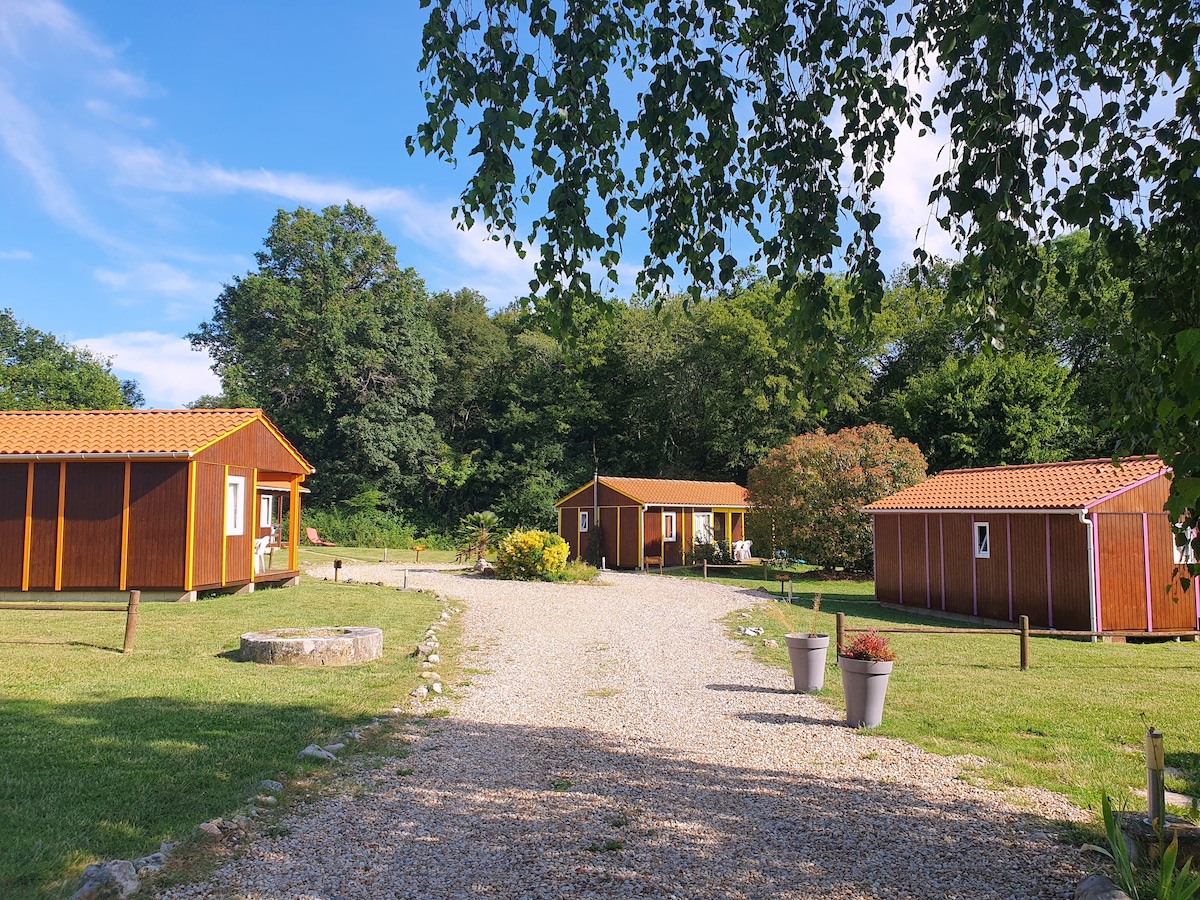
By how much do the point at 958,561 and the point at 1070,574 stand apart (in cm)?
280

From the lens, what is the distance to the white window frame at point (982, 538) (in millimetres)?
17547

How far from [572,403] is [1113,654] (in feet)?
120

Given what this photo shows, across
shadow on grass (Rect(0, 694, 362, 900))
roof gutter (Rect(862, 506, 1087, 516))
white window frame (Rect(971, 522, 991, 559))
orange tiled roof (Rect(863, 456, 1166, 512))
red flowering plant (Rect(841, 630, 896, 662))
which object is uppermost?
orange tiled roof (Rect(863, 456, 1166, 512))

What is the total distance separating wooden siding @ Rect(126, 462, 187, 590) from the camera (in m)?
16.2

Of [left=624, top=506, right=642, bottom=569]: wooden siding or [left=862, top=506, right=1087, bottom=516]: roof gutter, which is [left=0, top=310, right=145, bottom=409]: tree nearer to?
[left=624, top=506, right=642, bottom=569]: wooden siding

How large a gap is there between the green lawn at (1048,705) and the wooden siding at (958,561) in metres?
2.81

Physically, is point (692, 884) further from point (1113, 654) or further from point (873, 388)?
point (873, 388)

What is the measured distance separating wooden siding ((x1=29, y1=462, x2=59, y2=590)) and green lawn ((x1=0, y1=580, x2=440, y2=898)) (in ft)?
9.26

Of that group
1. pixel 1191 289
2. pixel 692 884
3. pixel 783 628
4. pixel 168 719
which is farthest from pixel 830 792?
pixel 783 628

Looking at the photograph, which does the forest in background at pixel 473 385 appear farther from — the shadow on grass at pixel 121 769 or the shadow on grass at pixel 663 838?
the shadow on grass at pixel 121 769

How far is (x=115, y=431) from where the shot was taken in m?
16.9

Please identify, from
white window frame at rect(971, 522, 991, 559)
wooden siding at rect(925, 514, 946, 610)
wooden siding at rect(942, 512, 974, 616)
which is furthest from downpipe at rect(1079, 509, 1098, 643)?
wooden siding at rect(925, 514, 946, 610)

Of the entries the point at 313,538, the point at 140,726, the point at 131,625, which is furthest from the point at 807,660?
the point at 313,538

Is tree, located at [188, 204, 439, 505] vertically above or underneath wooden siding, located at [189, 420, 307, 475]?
above
